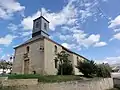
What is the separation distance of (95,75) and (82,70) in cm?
→ 297

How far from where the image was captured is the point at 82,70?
32.9 meters

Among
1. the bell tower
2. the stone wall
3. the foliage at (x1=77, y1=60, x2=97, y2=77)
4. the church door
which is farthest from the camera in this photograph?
the bell tower

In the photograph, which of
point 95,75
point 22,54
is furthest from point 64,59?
point 22,54

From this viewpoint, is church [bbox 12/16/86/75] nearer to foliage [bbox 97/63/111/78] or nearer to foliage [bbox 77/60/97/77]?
foliage [bbox 77/60/97/77]

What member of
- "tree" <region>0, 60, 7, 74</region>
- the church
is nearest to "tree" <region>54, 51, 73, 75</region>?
the church

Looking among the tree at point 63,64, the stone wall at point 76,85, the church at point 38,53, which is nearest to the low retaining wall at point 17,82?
the stone wall at point 76,85

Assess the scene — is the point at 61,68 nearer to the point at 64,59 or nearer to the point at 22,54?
the point at 64,59

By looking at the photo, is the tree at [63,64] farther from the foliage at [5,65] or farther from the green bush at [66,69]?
the foliage at [5,65]

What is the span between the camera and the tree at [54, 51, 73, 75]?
111ft

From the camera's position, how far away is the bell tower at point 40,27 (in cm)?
3644

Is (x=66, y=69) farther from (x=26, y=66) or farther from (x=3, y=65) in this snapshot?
(x=3, y=65)

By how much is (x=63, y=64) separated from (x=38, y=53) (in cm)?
602

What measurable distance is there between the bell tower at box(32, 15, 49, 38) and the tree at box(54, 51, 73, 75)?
620 centimetres

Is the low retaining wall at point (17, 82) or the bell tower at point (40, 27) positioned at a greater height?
the bell tower at point (40, 27)
